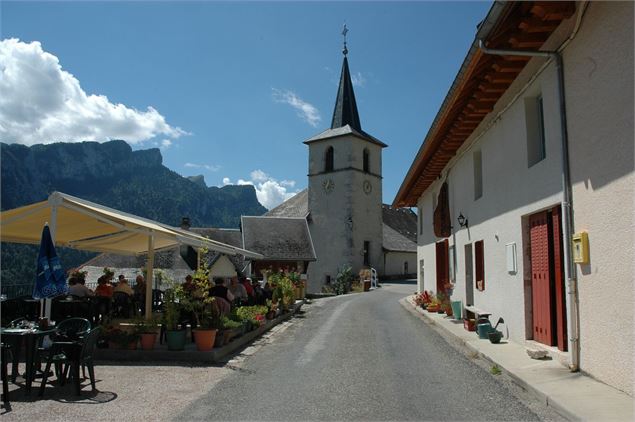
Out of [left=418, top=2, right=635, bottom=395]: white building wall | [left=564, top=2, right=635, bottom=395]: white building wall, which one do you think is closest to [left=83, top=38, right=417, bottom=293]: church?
[left=418, top=2, right=635, bottom=395]: white building wall

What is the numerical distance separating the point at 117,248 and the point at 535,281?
537 inches

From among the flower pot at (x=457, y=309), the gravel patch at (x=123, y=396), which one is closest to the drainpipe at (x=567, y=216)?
the gravel patch at (x=123, y=396)

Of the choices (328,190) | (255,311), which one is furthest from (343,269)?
(255,311)

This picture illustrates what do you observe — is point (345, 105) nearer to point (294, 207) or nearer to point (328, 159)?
point (328, 159)

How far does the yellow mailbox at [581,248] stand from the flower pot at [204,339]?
18.4 feet

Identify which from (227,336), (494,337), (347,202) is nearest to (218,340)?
(227,336)

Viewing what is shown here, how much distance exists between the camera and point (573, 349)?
639 cm

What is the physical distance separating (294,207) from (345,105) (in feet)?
37.6

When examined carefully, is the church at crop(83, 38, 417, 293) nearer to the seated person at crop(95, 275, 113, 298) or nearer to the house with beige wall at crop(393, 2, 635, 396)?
the seated person at crop(95, 275, 113, 298)

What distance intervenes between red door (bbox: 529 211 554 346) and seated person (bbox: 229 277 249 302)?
7683 millimetres

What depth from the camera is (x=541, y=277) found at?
315 inches

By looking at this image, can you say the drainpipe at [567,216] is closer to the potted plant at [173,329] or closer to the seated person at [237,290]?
the potted plant at [173,329]

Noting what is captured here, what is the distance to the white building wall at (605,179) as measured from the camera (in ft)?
17.1

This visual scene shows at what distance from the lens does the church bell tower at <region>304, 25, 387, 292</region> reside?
4066 cm
